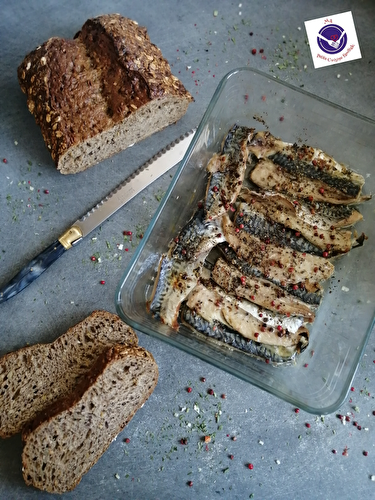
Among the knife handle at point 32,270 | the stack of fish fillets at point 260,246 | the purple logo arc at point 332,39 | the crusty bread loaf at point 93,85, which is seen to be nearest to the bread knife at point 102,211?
the knife handle at point 32,270

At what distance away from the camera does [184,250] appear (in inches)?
136

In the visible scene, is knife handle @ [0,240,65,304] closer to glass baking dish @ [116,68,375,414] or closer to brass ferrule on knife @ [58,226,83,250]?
brass ferrule on knife @ [58,226,83,250]

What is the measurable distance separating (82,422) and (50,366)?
0.43m

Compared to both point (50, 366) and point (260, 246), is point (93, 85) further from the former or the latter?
point (50, 366)

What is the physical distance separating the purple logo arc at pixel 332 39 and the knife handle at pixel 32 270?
253cm

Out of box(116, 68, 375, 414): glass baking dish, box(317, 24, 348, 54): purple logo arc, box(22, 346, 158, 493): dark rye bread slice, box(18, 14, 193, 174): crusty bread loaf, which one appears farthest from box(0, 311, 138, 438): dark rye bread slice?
box(317, 24, 348, 54): purple logo arc

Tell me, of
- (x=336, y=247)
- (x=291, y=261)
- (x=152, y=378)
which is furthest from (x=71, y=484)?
(x=336, y=247)

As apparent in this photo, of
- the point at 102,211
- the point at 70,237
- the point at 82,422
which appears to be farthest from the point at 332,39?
the point at 82,422

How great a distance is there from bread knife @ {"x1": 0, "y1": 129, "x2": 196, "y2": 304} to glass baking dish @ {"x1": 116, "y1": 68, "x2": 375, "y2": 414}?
1.13ft

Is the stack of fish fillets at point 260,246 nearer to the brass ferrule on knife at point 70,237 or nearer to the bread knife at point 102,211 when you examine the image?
the bread knife at point 102,211

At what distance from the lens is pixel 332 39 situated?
13.9ft

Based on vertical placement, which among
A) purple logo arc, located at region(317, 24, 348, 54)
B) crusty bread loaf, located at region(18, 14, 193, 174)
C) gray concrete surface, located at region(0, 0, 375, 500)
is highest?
crusty bread loaf, located at region(18, 14, 193, 174)

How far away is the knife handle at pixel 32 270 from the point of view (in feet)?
12.2

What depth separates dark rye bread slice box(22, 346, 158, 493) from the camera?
353 centimetres
